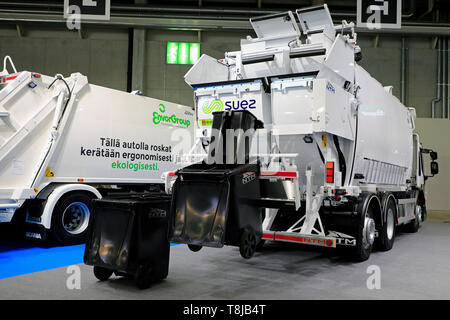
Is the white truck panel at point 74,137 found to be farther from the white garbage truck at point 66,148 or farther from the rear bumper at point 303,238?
the rear bumper at point 303,238

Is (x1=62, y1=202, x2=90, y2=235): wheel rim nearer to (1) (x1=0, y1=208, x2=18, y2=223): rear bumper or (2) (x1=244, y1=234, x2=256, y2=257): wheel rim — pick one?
(1) (x1=0, y1=208, x2=18, y2=223): rear bumper

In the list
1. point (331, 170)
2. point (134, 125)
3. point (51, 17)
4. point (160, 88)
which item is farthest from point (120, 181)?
point (51, 17)

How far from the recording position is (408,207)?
820 centimetres

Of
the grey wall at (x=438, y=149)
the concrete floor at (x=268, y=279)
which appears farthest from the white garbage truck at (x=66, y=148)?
the grey wall at (x=438, y=149)

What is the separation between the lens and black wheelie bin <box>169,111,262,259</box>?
3525mm

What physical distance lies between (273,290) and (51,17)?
12.5 metres

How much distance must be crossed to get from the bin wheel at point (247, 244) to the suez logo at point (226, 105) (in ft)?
6.66

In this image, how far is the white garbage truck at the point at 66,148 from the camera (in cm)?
572

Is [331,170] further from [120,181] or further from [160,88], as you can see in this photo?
[160,88]

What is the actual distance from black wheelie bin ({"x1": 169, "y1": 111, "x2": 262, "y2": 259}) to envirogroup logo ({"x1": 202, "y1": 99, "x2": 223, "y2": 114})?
131 centimetres

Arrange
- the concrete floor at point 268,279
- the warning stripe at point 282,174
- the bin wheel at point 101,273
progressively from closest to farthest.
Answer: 1. the concrete floor at point 268,279
2. the bin wheel at point 101,273
3. the warning stripe at point 282,174

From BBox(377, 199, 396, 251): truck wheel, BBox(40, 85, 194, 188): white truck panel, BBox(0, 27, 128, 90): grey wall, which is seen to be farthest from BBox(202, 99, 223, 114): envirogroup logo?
BBox(0, 27, 128, 90): grey wall

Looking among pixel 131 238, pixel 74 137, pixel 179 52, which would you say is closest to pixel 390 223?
pixel 131 238

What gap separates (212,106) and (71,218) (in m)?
3.21
